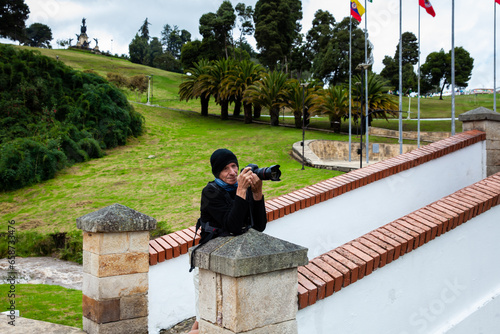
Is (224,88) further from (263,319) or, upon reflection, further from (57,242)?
(263,319)

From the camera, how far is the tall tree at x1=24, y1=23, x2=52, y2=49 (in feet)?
313

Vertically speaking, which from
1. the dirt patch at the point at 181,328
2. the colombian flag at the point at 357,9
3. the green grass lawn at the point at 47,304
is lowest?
the green grass lawn at the point at 47,304

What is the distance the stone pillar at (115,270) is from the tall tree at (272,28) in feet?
168

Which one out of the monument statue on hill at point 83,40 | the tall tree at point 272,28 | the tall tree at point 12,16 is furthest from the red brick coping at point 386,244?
the monument statue on hill at point 83,40

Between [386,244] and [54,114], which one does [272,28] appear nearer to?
[54,114]

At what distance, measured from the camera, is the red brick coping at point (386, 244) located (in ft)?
10.9

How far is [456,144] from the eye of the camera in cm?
642

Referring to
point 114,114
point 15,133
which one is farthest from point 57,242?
point 114,114

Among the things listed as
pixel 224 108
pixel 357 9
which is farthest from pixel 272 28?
pixel 357 9

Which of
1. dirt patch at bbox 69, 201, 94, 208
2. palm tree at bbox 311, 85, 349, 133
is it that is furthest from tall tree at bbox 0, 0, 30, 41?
dirt patch at bbox 69, 201, 94, 208

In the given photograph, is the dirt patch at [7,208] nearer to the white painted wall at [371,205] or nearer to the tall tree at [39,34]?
the white painted wall at [371,205]

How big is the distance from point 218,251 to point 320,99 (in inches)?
1156

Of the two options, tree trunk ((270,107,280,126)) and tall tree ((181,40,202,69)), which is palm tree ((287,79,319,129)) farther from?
tall tree ((181,40,202,69))

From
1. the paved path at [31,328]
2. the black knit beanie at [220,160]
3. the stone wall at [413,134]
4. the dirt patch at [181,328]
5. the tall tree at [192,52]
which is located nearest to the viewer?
the black knit beanie at [220,160]
